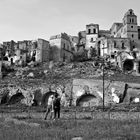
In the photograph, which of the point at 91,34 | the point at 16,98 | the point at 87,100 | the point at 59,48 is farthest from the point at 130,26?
the point at 16,98

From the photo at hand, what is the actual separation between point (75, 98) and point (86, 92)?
210 centimetres

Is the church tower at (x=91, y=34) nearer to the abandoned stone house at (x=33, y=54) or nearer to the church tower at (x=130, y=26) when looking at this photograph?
the church tower at (x=130, y=26)

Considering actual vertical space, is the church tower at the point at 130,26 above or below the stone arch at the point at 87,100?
above

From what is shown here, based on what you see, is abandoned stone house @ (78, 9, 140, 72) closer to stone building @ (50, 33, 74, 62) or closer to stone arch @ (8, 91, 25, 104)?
stone building @ (50, 33, 74, 62)

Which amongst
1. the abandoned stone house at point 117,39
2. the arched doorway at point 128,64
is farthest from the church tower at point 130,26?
the arched doorway at point 128,64

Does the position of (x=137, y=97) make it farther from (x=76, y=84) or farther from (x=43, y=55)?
(x=43, y=55)

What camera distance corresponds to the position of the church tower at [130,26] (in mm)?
85875

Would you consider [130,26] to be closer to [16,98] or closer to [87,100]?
[87,100]

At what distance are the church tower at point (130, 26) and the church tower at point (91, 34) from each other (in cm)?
918

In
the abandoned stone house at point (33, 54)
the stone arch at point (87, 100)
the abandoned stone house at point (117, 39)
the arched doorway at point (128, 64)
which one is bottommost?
the stone arch at point (87, 100)

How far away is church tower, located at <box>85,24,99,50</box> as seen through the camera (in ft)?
301

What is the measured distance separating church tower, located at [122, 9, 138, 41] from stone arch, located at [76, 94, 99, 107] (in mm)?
42471

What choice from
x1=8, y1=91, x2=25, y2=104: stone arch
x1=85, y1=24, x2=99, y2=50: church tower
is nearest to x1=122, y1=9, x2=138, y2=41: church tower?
x1=85, y1=24, x2=99, y2=50: church tower

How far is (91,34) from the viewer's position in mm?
92438
